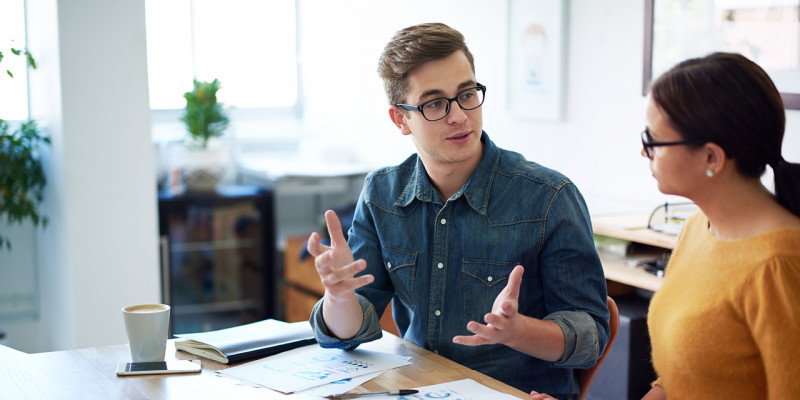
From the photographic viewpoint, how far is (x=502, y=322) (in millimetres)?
1335

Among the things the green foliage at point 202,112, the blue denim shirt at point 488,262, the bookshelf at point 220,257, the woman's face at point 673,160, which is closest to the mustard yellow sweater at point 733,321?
the woman's face at point 673,160

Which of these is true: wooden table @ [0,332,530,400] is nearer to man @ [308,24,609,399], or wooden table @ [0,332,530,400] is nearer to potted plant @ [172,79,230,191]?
man @ [308,24,609,399]

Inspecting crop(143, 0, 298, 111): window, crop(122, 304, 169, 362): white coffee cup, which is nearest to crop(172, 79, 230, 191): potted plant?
crop(143, 0, 298, 111): window

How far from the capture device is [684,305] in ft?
4.21

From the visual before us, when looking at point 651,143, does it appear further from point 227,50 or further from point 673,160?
point 227,50

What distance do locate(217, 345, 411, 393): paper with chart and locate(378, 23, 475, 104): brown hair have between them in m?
0.55

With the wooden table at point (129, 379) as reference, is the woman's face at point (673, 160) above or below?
above

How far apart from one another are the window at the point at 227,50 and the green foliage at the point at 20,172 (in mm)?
1079

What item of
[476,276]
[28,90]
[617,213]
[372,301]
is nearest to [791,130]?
[617,213]

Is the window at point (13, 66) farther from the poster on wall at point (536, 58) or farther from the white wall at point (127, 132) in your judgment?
the poster on wall at point (536, 58)

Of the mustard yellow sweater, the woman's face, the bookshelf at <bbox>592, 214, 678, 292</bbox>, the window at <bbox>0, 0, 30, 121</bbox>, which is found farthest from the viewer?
the window at <bbox>0, 0, 30, 121</bbox>

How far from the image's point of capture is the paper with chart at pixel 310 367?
1.38m

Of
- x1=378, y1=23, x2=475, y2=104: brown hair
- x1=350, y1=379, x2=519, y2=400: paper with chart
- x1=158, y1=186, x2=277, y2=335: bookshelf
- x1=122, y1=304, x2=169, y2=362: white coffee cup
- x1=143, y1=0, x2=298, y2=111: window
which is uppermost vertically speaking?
x1=143, y1=0, x2=298, y2=111: window

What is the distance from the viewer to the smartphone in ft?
4.64
